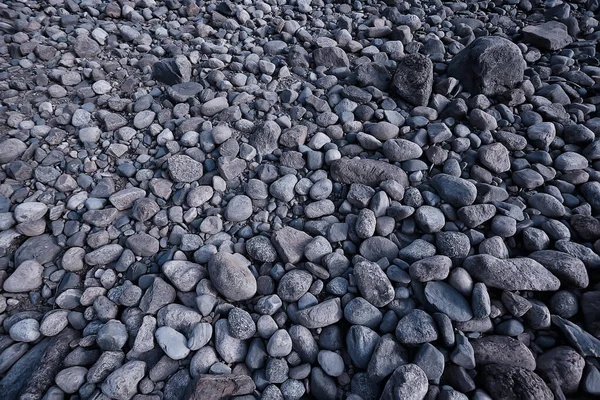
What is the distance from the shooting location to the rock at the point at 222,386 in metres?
1.20

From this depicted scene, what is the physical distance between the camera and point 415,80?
2.11 metres

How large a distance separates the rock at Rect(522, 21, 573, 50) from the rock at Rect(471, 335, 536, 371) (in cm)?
200

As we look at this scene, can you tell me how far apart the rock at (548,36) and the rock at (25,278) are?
9.61 feet

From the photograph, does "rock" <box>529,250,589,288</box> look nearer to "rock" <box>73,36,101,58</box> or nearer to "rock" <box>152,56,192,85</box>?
"rock" <box>152,56,192,85</box>

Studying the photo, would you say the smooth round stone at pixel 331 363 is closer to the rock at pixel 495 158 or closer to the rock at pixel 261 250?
the rock at pixel 261 250

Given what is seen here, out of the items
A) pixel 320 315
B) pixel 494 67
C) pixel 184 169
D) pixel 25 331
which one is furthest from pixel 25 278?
pixel 494 67

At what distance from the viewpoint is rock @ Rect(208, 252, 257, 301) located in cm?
144

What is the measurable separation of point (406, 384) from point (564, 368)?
0.50 meters

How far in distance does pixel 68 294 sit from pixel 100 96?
115cm

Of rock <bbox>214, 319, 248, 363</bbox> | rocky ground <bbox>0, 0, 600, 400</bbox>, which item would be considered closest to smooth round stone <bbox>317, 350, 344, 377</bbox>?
rocky ground <bbox>0, 0, 600, 400</bbox>

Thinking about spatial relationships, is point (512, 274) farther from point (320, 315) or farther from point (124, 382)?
point (124, 382)

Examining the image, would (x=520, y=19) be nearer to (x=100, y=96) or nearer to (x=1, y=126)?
(x=100, y=96)

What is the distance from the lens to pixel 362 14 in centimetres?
281

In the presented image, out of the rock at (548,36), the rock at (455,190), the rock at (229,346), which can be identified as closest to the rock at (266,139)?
the rock at (455,190)
